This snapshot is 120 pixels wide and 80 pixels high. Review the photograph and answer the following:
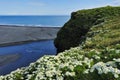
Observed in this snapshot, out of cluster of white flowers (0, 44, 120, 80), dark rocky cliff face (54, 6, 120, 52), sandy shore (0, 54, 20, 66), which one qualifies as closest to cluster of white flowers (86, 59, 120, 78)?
cluster of white flowers (0, 44, 120, 80)

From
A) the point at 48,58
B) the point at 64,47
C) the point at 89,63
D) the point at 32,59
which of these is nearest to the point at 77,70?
the point at 89,63

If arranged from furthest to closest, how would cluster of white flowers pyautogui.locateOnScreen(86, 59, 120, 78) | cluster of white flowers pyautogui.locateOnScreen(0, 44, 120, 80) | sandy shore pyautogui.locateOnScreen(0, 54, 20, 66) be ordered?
sandy shore pyautogui.locateOnScreen(0, 54, 20, 66), cluster of white flowers pyautogui.locateOnScreen(0, 44, 120, 80), cluster of white flowers pyautogui.locateOnScreen(86, 59, 120, 78)

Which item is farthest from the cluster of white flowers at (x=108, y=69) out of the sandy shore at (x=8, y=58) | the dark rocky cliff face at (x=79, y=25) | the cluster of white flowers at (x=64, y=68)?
the sandy shore at (x=8, y=58)

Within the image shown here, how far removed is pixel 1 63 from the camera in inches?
2913

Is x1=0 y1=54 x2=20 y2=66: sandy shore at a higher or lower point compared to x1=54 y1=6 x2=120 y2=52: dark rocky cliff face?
lower

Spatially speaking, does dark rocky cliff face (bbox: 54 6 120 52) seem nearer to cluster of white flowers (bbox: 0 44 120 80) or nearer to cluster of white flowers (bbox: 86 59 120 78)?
cluster of white flowers (bbox: 0 44 120 80)

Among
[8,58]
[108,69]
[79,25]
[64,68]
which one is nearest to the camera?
[108,69]

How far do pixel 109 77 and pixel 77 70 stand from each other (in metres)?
2.22

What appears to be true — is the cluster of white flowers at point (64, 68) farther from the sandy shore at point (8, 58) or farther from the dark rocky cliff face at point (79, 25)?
the sandy shore at point (8, 58)

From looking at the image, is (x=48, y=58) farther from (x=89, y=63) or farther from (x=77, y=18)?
(x=77, y=18)

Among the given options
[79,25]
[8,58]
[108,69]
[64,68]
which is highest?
[108,69]

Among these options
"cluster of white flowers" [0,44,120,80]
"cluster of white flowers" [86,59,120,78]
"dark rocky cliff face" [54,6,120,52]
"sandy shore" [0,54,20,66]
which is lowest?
"sandy shore" [0,54,20,66]

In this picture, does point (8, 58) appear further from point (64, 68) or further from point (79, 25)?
point (64, 68)

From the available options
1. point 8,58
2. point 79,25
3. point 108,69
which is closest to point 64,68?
point 108,69
